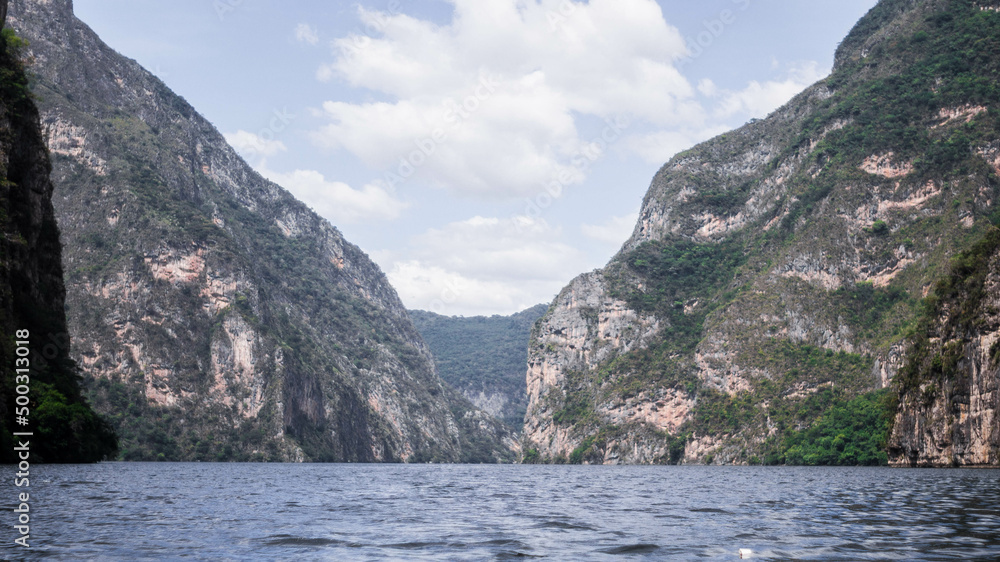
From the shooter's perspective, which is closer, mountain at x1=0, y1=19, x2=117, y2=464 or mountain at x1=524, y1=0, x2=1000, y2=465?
mountain at x1=0, y1=19, x2=117, y2=464

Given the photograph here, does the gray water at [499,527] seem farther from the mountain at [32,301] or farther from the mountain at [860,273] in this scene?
the mountain at [860,273]

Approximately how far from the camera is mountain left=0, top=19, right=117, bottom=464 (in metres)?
59.5

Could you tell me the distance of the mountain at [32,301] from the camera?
5947 cm

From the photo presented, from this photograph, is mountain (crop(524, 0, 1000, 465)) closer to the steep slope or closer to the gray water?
the steep slope

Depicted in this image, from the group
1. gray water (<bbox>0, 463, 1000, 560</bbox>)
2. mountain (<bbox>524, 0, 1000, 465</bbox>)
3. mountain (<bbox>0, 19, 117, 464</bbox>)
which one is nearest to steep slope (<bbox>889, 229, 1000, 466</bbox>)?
mountain (<bbox>524, 0, 1000, 465</bbox>)

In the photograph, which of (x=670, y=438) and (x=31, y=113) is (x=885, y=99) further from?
(x=31, y=113)

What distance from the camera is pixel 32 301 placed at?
72938 millimetres

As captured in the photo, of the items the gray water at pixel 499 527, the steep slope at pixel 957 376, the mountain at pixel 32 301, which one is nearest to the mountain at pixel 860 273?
the steep slope at pixel 957 376

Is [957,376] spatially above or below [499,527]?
above

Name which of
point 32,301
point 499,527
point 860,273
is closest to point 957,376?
point 499,527

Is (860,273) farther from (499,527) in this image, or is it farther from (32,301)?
(499,527)

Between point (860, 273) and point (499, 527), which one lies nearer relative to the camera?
point (499, 527)

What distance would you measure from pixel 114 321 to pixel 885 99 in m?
209

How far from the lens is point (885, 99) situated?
644 feet
